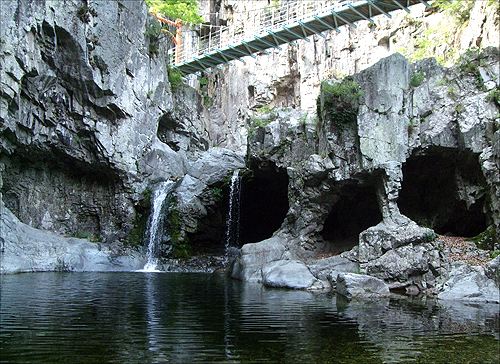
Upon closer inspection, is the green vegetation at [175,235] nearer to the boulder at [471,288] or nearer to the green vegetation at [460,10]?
the boulder at [471,288]

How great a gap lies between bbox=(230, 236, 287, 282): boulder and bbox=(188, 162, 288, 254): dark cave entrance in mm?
5603

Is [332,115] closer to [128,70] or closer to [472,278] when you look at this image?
[472,278]

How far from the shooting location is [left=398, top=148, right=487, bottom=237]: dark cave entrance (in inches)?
691

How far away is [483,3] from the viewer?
73.4 feet

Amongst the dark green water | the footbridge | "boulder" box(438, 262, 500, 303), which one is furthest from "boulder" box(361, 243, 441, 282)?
the footbridge

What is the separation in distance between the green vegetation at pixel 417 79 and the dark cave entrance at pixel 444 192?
299 centimetres

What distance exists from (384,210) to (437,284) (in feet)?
15.6

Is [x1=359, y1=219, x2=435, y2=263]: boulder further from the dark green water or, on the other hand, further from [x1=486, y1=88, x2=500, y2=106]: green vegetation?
[x1=486, y1=88, x2=500, y2=106]: green vegetation

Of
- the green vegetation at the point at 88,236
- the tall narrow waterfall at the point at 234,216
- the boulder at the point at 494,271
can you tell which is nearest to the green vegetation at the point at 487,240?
the boulder at the point at 494,271

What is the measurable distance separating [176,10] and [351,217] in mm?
25484

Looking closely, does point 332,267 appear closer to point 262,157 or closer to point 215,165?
point 262,157

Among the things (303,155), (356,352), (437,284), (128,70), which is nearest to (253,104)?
(128,70)

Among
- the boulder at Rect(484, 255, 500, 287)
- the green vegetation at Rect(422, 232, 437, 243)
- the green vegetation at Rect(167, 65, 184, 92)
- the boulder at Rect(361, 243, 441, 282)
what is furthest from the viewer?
the green vegetation at Rect(167, 65, 184, 92)

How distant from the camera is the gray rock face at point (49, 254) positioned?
1816 cm
